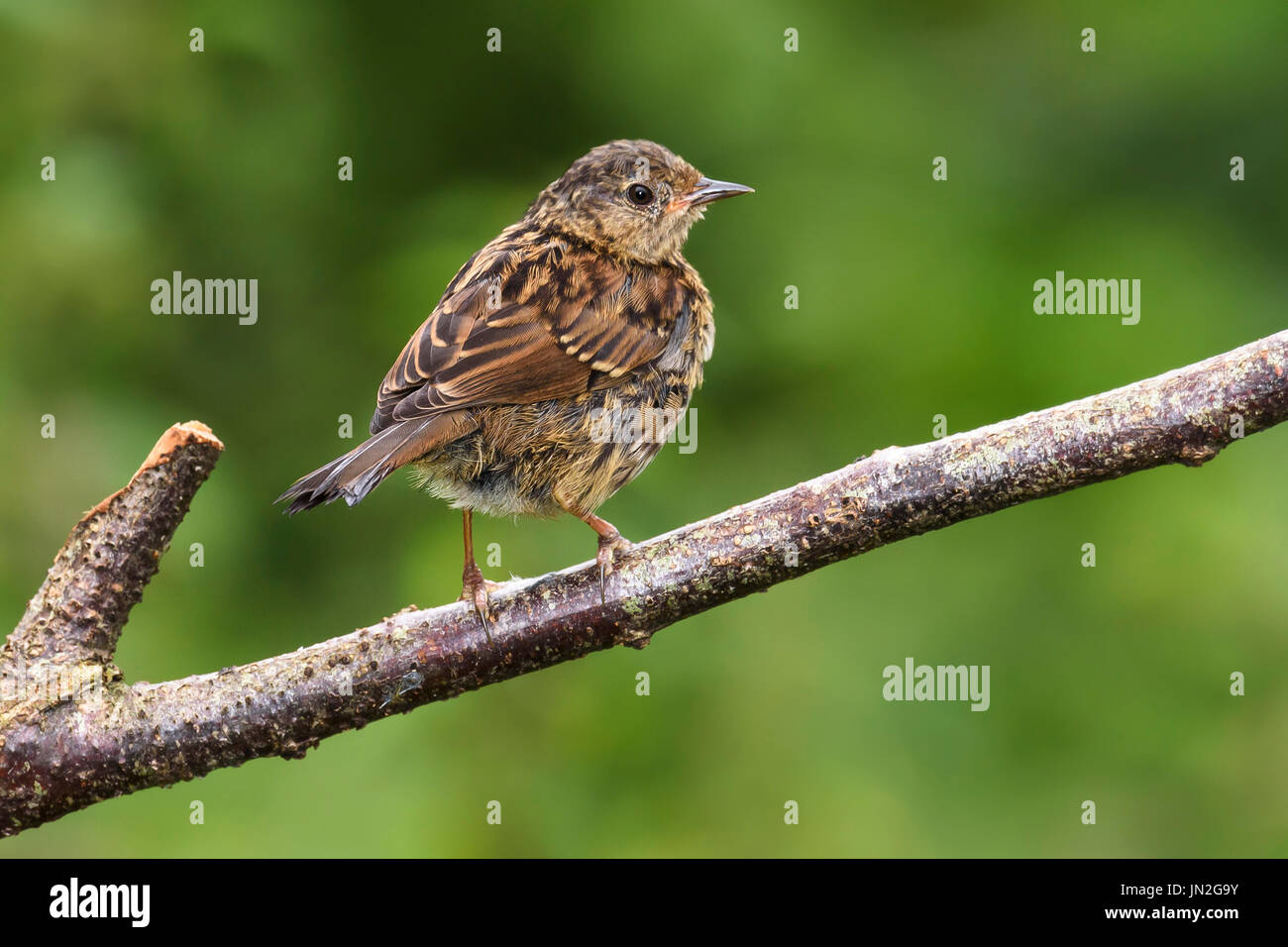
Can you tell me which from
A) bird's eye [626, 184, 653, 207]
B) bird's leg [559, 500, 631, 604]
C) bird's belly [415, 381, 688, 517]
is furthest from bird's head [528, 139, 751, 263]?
bird's leg [559, 500, 631, 604]

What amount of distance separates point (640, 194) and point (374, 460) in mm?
1503

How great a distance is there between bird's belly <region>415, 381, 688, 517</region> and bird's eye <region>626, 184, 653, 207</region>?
763mm

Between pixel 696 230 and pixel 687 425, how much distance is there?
79 centimetres

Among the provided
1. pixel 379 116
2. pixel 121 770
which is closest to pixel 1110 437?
pixel 121 770

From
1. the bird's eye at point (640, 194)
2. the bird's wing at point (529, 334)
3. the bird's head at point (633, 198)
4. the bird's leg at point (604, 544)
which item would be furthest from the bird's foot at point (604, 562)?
the bird's eye at point (640, 194)

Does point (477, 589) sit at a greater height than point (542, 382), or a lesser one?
lesser

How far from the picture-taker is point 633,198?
4.30 m

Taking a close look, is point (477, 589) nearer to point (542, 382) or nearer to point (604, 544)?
point (604, 544)

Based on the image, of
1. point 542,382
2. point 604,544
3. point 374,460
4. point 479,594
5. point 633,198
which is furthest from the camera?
point 633,198

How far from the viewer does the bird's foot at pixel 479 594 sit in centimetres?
312

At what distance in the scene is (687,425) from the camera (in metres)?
4.55

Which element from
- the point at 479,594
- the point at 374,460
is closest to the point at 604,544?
the point at 479,594

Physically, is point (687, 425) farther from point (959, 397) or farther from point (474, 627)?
point (474, 627)

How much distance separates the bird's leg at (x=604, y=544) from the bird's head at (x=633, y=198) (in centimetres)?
99
